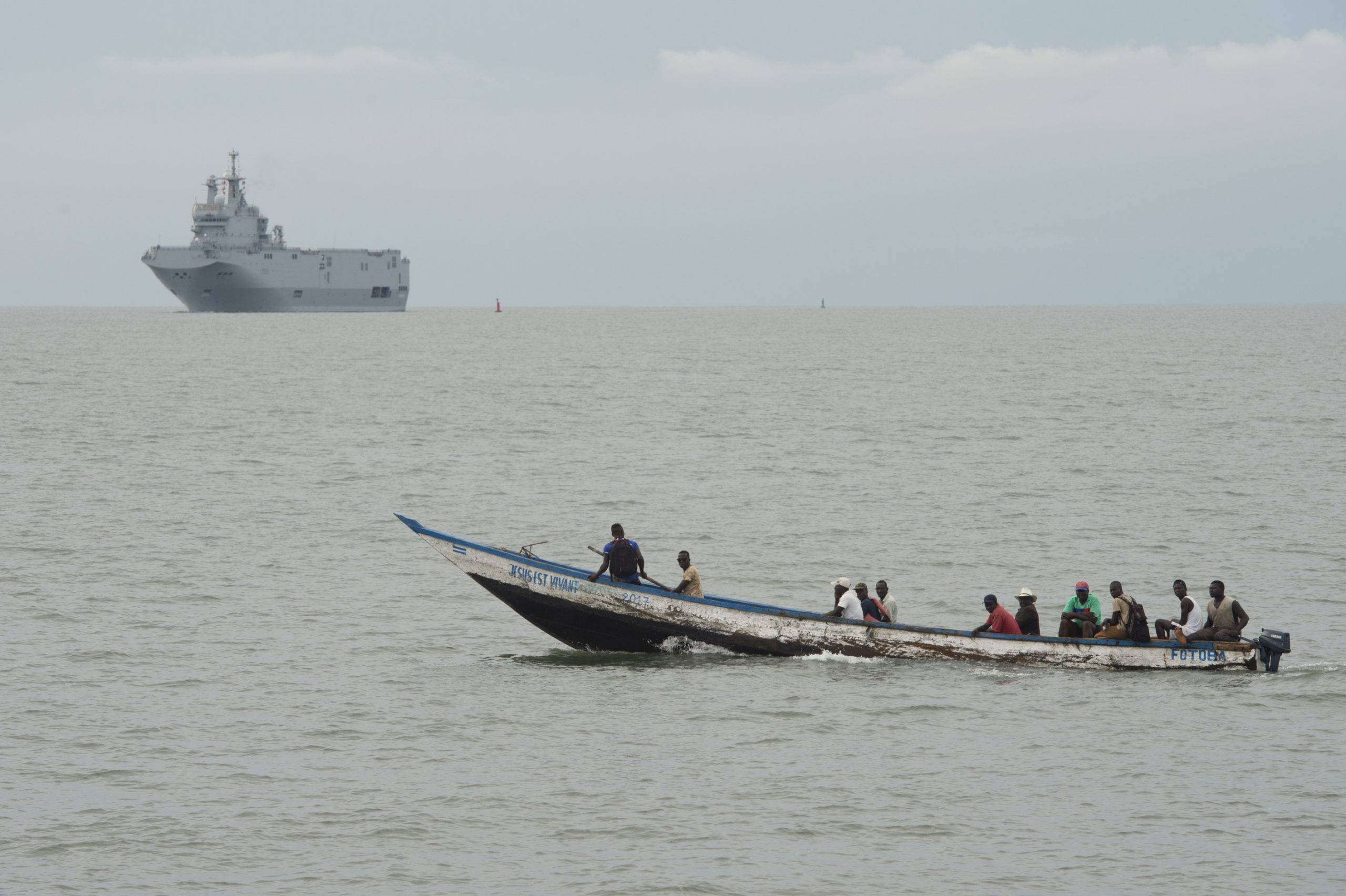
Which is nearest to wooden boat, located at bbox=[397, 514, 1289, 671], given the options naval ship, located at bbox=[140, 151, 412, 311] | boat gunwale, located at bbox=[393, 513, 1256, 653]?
boat gunwale, located at bbox=[393, 513, 1256, 653]

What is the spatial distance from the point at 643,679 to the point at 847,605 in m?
2.89

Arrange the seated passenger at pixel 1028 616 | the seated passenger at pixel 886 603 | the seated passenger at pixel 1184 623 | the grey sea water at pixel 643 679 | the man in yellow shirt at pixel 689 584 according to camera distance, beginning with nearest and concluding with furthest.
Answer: the grey sea water at pixel 643 679 < the seated passenger at pixel 1184 623 < the seated passenger at pixel 1028 616 < the seated passenger at pixel 886 603 < the man in yellow shirt at pixel 689 584

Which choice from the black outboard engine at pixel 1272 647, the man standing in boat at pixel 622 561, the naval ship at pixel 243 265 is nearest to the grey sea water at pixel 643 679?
the black outboard engine at pixel 1272 647

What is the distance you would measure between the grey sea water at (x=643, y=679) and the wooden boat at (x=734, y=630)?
24cm

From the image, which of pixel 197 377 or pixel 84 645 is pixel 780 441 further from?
pixel 197 377

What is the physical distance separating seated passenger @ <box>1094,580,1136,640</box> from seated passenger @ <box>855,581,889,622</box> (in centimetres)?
278

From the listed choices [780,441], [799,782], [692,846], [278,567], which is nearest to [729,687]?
[799,782]

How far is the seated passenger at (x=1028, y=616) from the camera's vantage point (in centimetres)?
1911

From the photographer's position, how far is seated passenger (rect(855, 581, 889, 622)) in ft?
63.5

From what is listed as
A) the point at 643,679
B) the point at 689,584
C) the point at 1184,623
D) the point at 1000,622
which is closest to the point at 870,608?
the point at 1000,622

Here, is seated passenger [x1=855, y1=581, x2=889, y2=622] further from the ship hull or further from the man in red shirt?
the ship hull

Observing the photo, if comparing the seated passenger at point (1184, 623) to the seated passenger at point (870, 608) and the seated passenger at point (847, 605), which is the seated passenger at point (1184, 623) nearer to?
the seated passenger at point (870, 608)

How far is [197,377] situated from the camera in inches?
3076

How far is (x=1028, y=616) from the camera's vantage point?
62.9 ft
